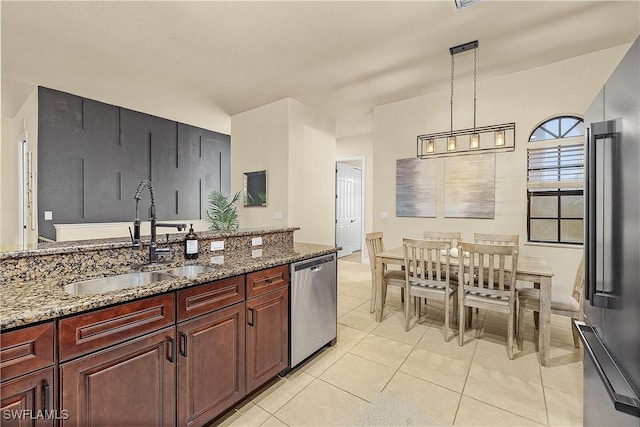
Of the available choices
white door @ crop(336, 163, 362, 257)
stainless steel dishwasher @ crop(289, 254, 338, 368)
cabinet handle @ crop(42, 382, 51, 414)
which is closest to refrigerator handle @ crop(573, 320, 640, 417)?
stainless steel dishwasher @ crop(289, 254, 338, 368)

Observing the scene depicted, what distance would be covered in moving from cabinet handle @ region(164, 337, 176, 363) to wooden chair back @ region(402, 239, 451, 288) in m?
2.16

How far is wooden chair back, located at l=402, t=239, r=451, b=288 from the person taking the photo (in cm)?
275

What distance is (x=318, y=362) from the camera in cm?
238

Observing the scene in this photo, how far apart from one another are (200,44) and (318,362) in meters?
3.23

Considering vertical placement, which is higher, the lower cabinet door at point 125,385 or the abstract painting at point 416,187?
the abstract painting at point 416,187

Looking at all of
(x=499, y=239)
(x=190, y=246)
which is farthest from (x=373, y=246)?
(x=190, y=246)

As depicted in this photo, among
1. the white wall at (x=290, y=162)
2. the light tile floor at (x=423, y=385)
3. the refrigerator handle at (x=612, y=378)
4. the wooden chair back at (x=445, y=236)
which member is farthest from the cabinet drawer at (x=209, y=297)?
the wooden chair back at (x=445, y=236)

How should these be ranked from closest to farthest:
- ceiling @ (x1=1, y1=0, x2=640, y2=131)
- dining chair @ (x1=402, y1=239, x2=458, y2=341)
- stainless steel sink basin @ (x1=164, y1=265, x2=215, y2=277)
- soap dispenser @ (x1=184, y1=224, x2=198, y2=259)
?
stainless steel sink basin @ (x1=164, y1=265, x2=215, y2=277)
soap dispenser @ (x1=184, y1=224, x2=198, y2=259)
ceiling @ (x1=1, y1=0, x2=640, y2=131)
dining chair @ (x1=402, y1=239, x2=458, y2=341)

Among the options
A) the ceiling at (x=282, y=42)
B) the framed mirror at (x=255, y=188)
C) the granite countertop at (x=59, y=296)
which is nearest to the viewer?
the granite countertop at (x=59, y=296)

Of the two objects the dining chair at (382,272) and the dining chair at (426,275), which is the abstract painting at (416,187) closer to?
the dining chair at (382,272)

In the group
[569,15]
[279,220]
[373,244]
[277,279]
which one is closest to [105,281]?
[277,279]

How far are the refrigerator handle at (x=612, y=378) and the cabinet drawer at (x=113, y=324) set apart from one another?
5.76 ft

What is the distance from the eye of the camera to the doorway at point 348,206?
7254mm

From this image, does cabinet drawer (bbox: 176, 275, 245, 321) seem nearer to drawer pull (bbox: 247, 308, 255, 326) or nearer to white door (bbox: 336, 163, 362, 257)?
drawer pull (bbox: 247, 308, 255, 326)
